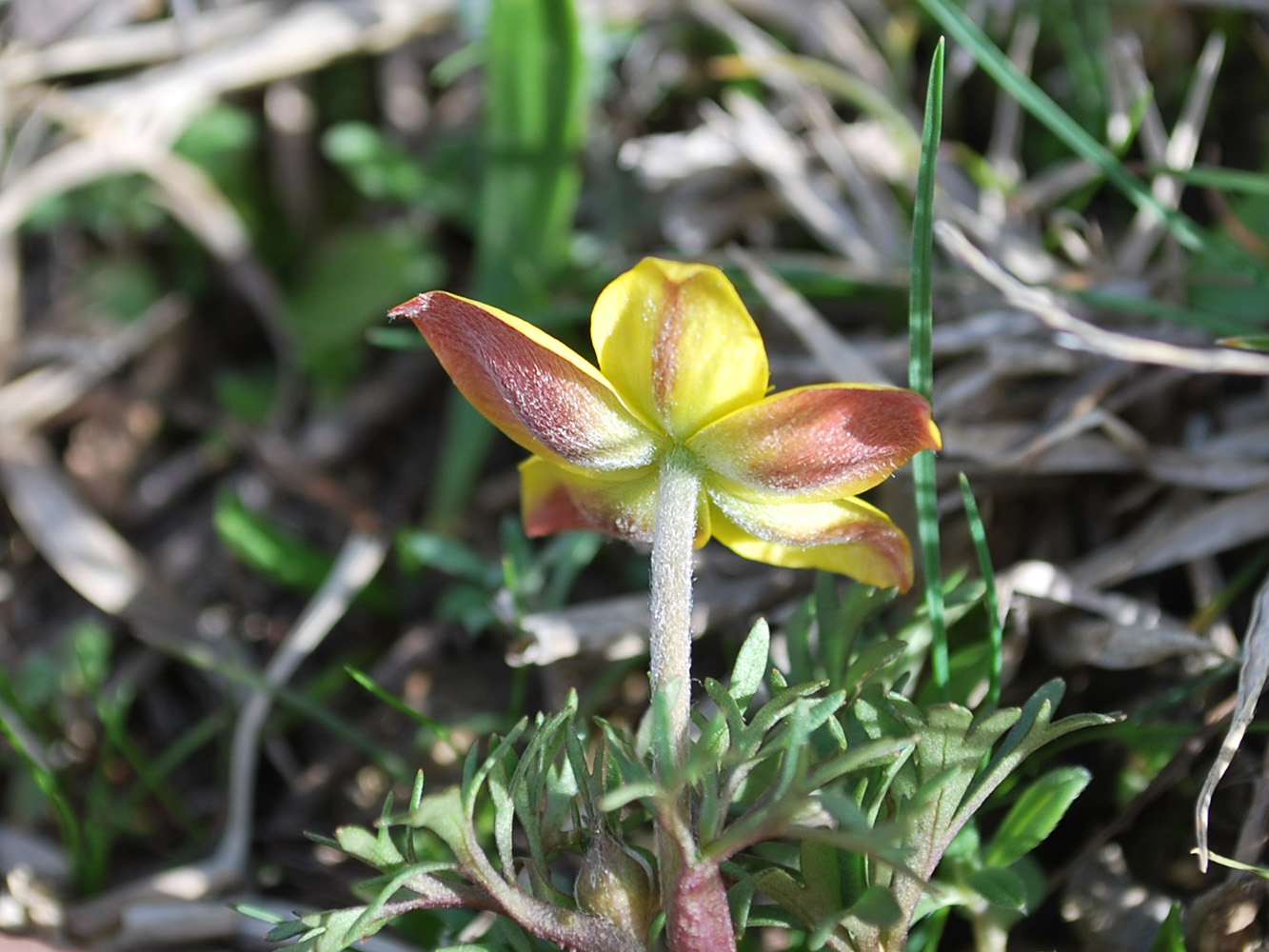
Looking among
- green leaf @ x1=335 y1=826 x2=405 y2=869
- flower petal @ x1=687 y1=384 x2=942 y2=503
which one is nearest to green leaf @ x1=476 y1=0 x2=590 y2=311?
flower petal @ x1=687 y1=384 x2=942 y2=503

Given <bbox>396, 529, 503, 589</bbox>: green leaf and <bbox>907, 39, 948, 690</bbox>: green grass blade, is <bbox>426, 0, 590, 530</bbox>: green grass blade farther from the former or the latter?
<bbox>907, 39, 948, 690</bbox>: green grass blade

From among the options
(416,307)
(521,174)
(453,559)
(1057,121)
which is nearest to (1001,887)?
(416,307)

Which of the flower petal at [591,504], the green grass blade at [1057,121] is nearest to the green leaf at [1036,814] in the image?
the flower petal at [591,504]

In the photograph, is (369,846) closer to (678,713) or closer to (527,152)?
(678,713)

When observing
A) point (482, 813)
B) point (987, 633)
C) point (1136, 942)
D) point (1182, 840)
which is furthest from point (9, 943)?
point (1182, 840)

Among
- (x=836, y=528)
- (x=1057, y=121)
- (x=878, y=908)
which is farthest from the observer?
(x=1057, y=121)

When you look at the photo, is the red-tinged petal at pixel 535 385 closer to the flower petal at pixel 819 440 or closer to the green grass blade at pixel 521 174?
the flower petal at pixel 819 440

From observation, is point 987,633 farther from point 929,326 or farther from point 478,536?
point 478,536
